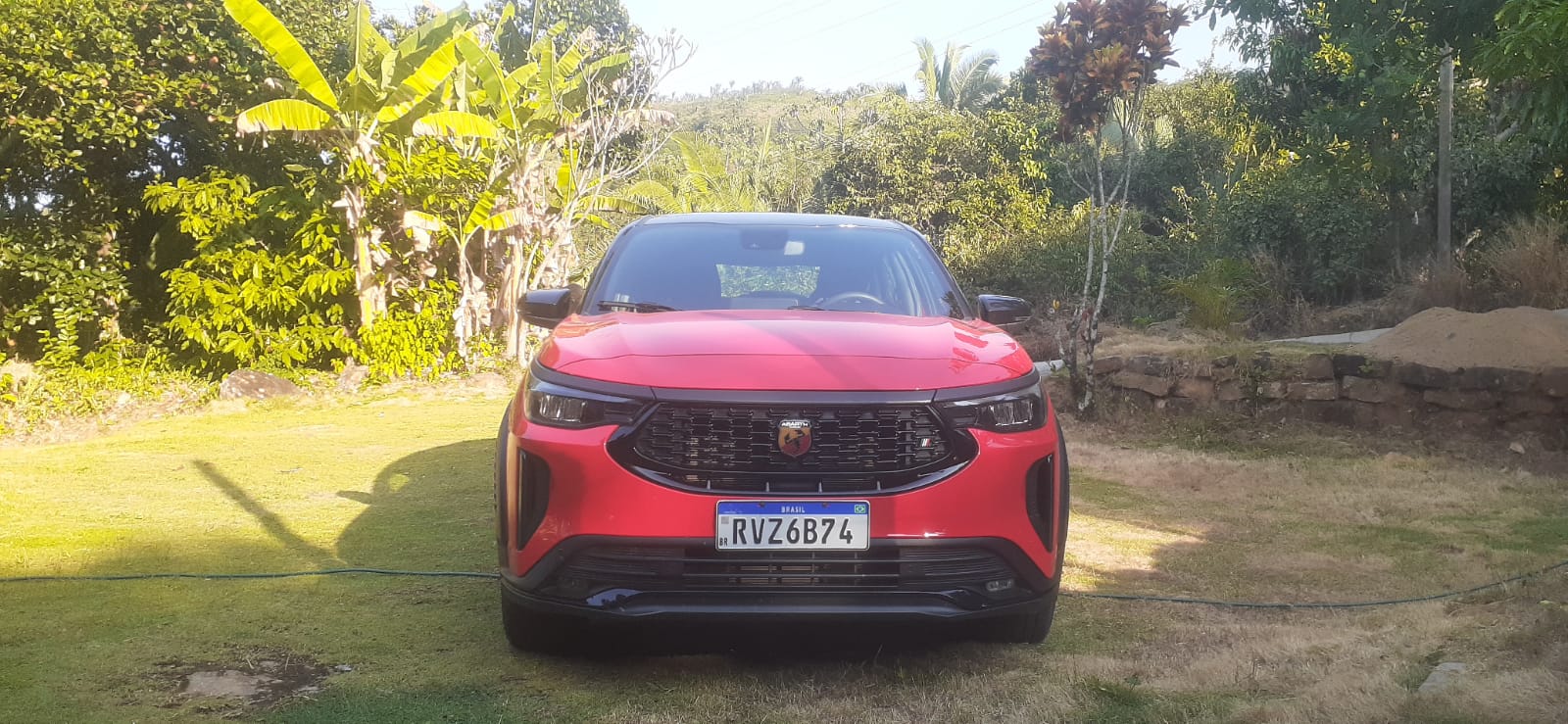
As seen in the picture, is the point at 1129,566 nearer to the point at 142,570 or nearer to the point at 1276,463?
the point at 1276,463

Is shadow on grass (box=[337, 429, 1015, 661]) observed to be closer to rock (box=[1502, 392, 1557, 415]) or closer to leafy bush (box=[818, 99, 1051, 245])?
rock (box=[1502, 392, 1557, 415])

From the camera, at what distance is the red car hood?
3.30 metres

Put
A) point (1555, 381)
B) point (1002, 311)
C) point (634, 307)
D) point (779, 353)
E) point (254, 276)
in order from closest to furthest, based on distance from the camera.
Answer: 1. point (779, 353)
2. point (634, 307)
3. point (1002, 311)
4. point (1555, 381)
5. point (254, 276)

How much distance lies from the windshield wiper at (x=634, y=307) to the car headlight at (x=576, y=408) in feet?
2.97

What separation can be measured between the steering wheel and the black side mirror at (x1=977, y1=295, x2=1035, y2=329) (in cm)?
49

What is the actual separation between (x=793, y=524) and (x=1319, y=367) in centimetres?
791

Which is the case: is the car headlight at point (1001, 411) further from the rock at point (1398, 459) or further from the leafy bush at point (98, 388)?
the leafy bush at point (98, 388)

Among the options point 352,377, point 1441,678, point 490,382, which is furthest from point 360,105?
point 1441,678

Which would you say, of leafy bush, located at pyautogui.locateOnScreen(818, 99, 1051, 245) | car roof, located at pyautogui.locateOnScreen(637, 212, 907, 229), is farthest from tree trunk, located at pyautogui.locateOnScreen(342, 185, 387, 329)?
leafy bush, located at pyautogui.locateOnScreen(818, 99, 1051, 245)

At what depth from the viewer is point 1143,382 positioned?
1055 cm

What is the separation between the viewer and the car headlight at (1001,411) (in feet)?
10.9

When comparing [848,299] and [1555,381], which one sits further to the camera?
[1555,381]

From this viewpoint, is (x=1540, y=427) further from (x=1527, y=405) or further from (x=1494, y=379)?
(x=1494, y=379)

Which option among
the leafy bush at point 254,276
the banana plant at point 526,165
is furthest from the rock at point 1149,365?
the leafy bush at point 254,276
